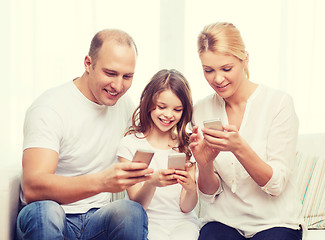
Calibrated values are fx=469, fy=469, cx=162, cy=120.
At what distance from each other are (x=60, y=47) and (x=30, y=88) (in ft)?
1.18

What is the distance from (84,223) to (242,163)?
755 millimetres

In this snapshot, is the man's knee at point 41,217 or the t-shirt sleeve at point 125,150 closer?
the man's knee at point 41,217

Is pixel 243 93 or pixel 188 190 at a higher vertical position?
pixel 243 93

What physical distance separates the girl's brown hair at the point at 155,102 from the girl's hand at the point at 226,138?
0.46 m

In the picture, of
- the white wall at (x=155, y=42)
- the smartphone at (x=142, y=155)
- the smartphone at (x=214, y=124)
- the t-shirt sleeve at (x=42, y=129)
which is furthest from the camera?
the white wall at (x=155, y=42)

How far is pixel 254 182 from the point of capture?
210cm

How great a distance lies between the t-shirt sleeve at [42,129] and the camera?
197 cm

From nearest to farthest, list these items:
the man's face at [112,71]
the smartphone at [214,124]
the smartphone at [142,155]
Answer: the smartphone at [142,155], the smartphone at [214,124], the man's face at [112,71]

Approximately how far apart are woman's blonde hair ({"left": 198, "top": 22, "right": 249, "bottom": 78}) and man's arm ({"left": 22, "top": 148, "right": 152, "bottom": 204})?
639 millimetres

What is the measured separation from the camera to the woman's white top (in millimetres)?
2037

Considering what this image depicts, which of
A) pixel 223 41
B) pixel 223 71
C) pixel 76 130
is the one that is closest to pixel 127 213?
pixel 76 130

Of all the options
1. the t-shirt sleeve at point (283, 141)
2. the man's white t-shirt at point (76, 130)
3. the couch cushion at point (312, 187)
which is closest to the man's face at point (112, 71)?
the man's white t-shirt at point (76, 130)

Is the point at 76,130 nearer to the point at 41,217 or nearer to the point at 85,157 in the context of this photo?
the point at 85,157

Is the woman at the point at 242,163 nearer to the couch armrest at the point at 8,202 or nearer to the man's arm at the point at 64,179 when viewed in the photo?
the man's arm at the point at 64,179
